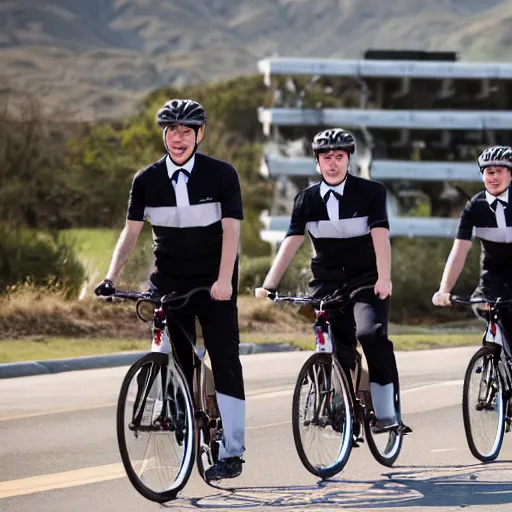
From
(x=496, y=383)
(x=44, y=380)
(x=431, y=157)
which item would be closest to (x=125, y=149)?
(x=431, y=157)

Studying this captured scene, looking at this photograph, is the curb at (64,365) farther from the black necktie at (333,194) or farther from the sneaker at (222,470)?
the sneaker at (222,470)

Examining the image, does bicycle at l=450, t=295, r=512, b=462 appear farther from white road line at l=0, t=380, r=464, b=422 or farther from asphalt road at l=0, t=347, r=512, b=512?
white road line at l=0, t=380, r=464, b=422

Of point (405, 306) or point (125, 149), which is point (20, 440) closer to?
point (405, 306)

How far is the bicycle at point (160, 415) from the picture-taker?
27.4 ft

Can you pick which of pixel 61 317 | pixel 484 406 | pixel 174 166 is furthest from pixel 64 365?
pixel 174 166

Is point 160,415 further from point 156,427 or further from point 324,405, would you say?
point 324,405

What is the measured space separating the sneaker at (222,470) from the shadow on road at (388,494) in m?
0.12

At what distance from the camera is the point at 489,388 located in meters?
10.4

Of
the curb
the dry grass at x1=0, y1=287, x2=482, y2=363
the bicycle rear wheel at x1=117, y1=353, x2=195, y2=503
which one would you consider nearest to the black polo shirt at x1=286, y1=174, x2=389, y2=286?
the bicycle rear wheel at x1=117, y1=353, x2=195, y2=503

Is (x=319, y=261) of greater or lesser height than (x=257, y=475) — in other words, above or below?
above

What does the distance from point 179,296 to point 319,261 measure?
127 centimetres

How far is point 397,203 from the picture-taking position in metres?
81.3

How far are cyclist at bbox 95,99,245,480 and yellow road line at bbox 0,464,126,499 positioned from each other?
3.44ft

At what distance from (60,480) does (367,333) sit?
2015mm
